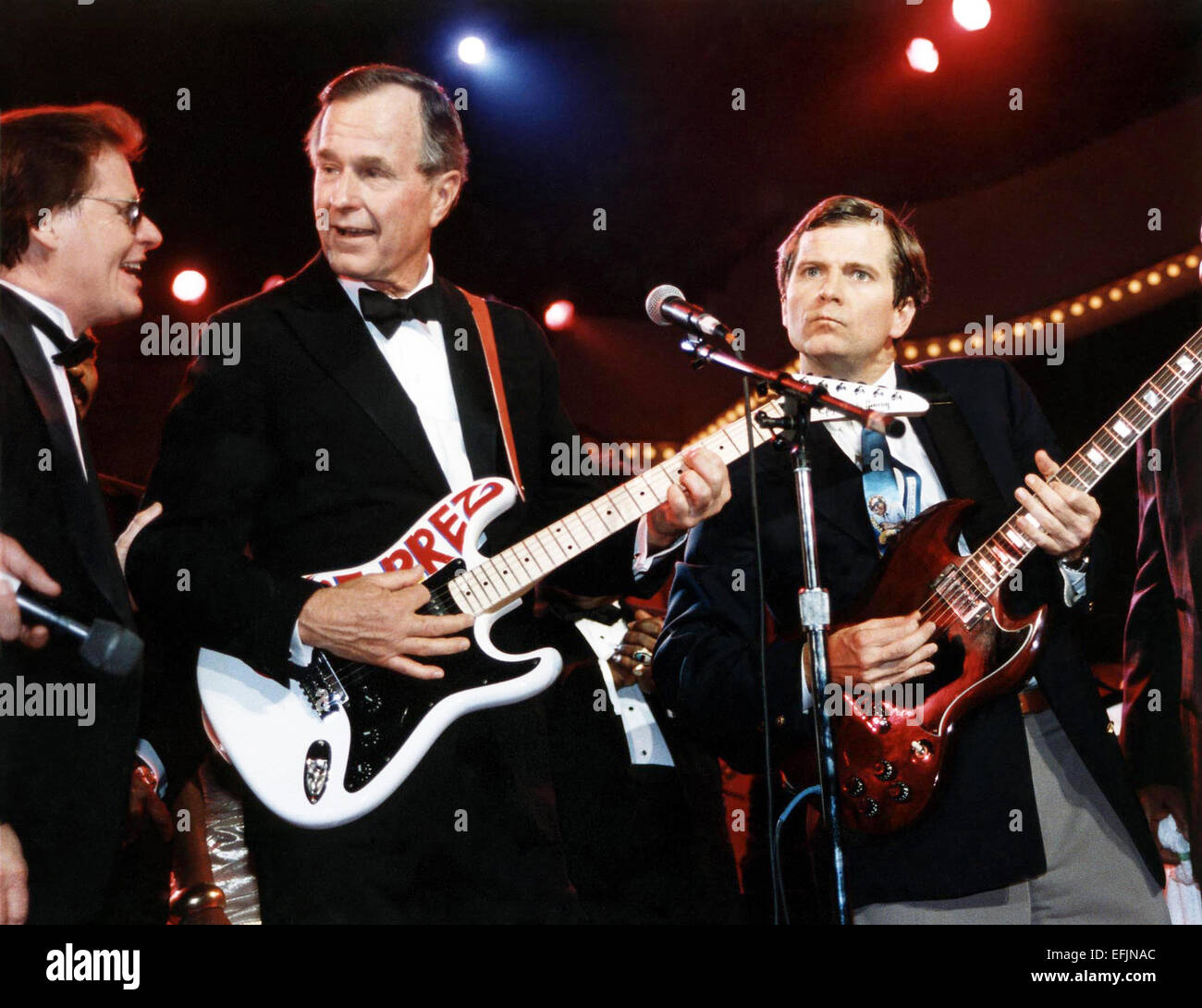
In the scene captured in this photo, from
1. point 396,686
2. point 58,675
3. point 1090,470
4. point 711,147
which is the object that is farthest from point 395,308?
point 711,147

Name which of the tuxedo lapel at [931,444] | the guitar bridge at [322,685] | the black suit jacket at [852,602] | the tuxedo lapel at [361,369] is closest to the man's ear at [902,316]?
the black suit jacket at [852,602]

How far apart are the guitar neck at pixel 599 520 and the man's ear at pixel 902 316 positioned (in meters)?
0.59

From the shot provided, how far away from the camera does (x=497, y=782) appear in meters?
2.54

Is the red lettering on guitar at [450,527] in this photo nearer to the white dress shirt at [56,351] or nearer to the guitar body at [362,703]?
the guitar body at [362,703]

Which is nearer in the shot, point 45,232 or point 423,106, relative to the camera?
point 45,232

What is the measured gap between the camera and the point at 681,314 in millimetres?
2443

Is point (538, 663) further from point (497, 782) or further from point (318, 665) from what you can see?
point (318, 665)

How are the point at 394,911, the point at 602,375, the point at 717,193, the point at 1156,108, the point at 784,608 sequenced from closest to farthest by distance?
the point at 394,911 < the point at 784,608 < the point at 1156,108 < the point at 717,193 < the point at 602,375

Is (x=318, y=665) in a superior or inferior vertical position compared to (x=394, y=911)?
superior

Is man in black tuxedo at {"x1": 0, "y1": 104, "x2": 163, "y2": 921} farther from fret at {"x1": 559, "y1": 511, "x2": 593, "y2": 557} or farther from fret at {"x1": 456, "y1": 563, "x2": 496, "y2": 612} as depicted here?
fret at {"x1": 559, "y1": 511, "x2": 593, "y2": 557}

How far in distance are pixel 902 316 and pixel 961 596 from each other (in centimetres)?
85

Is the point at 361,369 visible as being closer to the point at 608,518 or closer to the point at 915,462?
the point at 608,518
